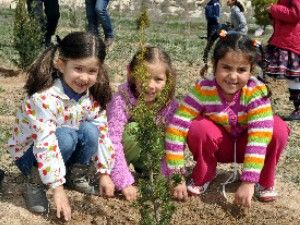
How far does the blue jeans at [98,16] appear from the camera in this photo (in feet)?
28.2

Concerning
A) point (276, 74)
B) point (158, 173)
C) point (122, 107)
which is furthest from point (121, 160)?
point (276, 74)

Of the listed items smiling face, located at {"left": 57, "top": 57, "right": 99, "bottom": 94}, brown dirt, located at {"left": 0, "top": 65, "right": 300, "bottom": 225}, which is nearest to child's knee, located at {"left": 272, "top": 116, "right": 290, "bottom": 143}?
brown dirt, located at {"left": 0, "top": 65, "right": 300, "bottom": 225}

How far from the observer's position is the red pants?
363 cm

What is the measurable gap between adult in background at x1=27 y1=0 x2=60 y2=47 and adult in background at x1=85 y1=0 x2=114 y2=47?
50cm

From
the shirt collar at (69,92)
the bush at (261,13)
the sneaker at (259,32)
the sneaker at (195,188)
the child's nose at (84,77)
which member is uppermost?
the child's nose at (84,77)

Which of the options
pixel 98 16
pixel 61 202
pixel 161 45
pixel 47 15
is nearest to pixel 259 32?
pixel 161 45

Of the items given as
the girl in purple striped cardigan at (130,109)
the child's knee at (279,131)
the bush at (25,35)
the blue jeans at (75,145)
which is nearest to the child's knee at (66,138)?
the blue jeans at (75,145)

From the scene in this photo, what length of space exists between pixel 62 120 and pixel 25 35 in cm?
422

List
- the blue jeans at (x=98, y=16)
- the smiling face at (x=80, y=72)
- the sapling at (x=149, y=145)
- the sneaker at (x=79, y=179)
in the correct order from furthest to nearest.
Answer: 1. the blue jeans at (x=98, y=16)
2. the sneaker at (x=79, y=179)
3. the smiling face at (x=80, y=72)
4. the sapling at (x=149, y=145)

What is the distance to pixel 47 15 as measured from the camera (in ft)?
28.5

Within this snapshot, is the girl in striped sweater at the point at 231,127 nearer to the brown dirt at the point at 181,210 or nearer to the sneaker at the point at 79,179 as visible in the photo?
the brown dirt at the point at 181,210

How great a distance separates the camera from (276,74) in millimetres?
5969

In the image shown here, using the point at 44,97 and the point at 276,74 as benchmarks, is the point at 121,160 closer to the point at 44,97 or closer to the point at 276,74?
the point at 44,97

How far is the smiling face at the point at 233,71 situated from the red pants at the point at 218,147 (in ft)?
0.86
